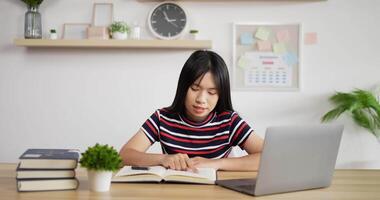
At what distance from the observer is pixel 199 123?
198 centimetres

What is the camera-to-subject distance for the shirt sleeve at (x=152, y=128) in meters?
1.96

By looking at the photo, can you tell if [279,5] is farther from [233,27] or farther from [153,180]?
[153,180]

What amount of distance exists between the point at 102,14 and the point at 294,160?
2224mm

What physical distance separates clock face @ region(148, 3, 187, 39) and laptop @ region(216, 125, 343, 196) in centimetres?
187

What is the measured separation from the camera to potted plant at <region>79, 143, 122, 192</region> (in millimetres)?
1238

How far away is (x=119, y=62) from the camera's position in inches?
126

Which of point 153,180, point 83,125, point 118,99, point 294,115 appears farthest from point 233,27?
point 153,180

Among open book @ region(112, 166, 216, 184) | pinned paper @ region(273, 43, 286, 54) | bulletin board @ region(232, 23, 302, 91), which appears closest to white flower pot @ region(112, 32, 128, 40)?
bulletin board @ region(232, 23, 302, 91)

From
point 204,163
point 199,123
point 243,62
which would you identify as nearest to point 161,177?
point 204,163

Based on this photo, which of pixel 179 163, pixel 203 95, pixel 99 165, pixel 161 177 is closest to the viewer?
pixel 99 165

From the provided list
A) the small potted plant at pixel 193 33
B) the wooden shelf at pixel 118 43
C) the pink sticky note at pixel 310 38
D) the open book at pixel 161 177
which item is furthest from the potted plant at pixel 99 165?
the pink sticky note at pixel 310 38

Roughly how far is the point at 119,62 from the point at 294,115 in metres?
1.23

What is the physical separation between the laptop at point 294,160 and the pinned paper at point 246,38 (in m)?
1.86

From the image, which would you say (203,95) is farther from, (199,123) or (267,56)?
(267,56)
